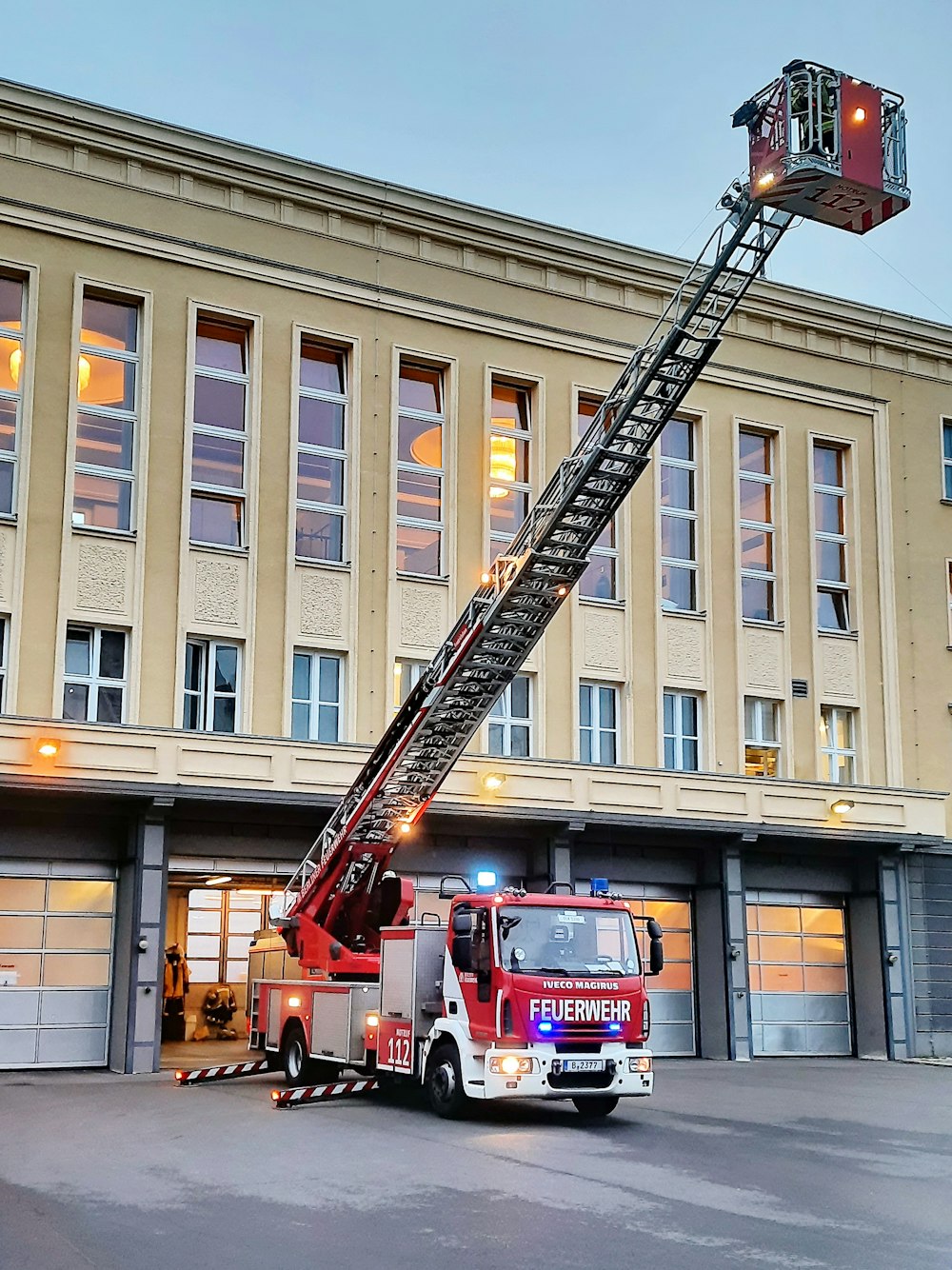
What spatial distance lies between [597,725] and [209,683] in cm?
709

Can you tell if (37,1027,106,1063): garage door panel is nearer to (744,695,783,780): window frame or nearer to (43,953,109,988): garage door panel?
(43,953,109,988): garage door panel

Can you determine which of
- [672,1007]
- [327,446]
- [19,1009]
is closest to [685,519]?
[327,446]

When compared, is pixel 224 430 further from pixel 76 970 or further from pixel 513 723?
pixel 76 970

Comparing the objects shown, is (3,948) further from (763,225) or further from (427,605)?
(763,225)

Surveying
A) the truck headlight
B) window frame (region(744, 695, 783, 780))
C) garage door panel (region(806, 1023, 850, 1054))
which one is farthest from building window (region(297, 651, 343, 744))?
garage door panel (region(806, 1023, 850, 1054))

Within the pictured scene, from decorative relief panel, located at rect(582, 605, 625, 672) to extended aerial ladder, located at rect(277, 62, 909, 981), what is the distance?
8.21 m

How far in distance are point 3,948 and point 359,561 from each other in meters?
8.23

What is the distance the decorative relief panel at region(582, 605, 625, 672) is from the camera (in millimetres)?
26719

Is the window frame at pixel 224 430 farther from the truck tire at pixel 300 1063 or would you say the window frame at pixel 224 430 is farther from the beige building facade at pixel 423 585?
the truck tire at pixel 300 1063

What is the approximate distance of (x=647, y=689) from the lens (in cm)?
2711

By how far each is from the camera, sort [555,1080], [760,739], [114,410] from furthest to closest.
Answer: [760,739] → [114,410] → [555,1080]

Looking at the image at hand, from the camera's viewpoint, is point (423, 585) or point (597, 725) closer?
point (423, 585)

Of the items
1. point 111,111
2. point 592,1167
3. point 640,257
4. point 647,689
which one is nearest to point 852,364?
point 640,257

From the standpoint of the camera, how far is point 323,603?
24641 mm
